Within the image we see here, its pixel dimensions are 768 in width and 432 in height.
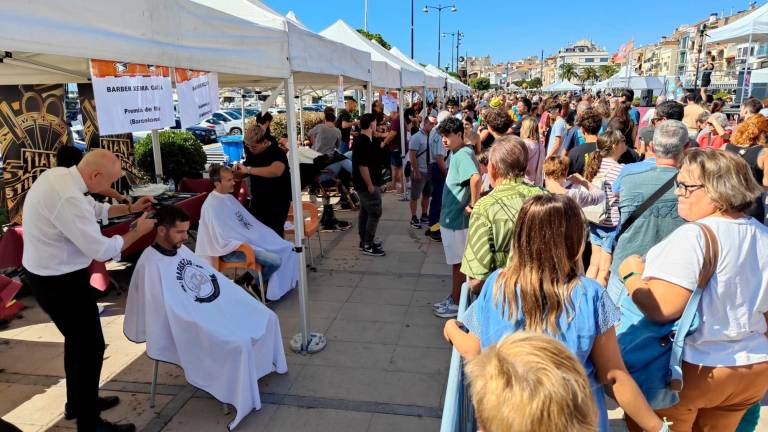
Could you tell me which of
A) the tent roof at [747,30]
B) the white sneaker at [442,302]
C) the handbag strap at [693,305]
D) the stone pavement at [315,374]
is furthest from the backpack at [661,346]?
the tent roof at [747,30]

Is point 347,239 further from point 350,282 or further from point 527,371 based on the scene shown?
point 527,371

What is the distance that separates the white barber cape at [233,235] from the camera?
15.0ft

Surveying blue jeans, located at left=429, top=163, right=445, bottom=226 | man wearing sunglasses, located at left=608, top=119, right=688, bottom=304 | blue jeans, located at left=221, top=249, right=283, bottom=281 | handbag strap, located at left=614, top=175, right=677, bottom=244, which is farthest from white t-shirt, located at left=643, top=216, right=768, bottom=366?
blue jeans, located at left=429, top=163, right=445, bottom=226

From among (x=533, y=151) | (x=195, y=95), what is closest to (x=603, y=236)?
(x=533, y=151)

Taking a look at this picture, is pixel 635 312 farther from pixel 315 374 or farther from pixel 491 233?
pixel 315 374

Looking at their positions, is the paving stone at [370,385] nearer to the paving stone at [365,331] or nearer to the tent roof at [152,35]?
the paving stone at [365,331]

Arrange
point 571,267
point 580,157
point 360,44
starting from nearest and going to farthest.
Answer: point 571,267, point 580,157, point 360,44

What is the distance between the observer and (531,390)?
103 cm

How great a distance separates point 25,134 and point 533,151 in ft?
20.7

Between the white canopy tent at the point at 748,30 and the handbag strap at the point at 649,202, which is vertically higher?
the white canopy tent at the point at 748,30

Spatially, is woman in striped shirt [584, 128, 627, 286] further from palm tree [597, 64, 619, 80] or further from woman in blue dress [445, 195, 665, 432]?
palm tree [597, 64, 619, 80]

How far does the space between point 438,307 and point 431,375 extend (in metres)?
1.14

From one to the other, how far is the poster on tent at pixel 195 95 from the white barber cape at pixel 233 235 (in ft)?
4.11

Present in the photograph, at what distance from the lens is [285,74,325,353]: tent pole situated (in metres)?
3.79
